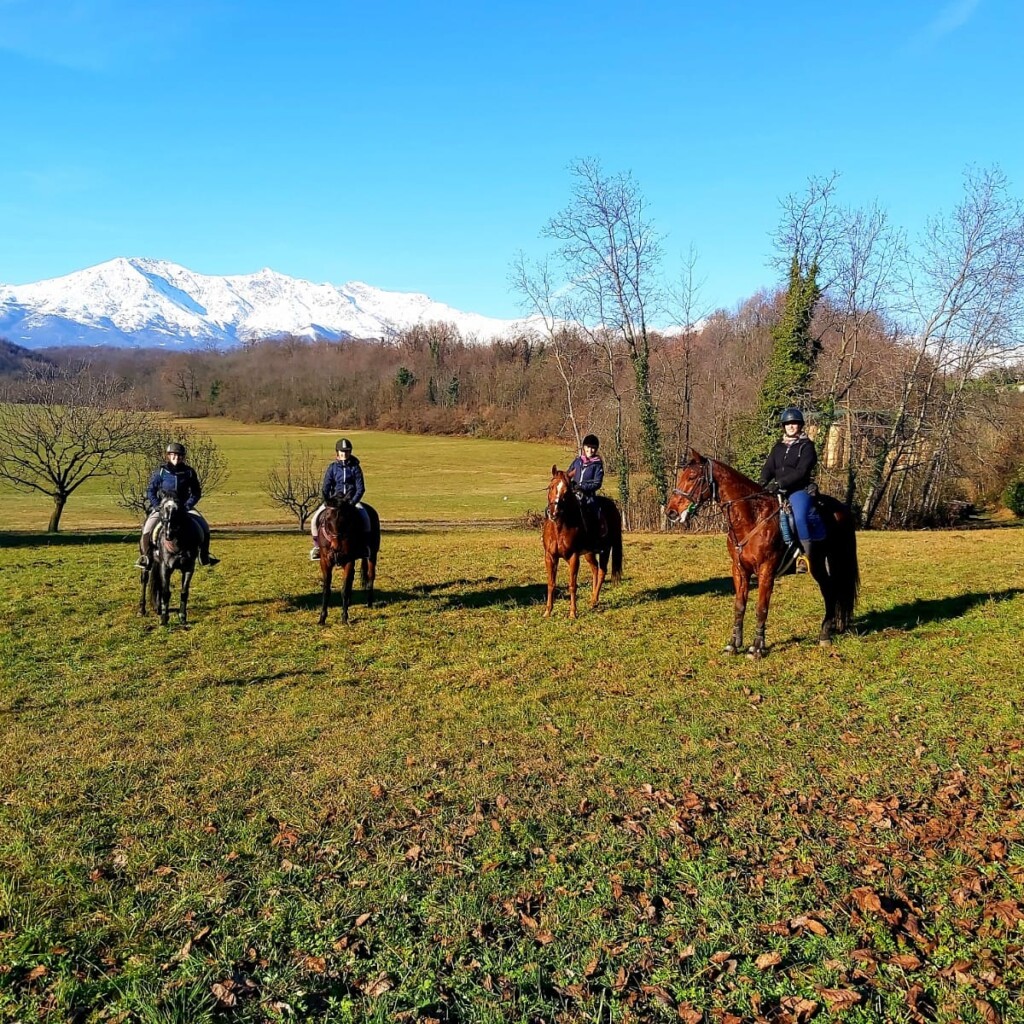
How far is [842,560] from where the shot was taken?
10.5 meters

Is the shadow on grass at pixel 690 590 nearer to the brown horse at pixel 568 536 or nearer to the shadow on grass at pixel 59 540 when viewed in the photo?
the brown horse at pixel 568 536

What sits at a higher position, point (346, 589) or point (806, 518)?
point (806, 518)

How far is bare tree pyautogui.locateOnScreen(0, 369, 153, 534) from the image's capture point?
3259cm

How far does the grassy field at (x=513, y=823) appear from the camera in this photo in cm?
398

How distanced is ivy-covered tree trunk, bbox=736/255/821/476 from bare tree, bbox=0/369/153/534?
101ft

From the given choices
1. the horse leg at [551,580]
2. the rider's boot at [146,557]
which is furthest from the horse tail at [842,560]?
the rider's boot at [146,557]

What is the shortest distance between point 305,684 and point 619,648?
178 inches

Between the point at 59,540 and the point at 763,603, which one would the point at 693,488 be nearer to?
the point at 763,603

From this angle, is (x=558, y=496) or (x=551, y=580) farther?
(x=551, y=580)

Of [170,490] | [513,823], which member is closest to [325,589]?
[170,490]

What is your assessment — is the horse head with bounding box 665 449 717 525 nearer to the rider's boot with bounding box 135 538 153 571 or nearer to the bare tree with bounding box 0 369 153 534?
the rider's boot with bounding box 135 538 153 571

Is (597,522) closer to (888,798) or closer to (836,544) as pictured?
(836,544)

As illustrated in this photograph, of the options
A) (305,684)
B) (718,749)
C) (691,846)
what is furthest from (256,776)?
(718,749)

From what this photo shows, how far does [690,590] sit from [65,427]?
31499mm
